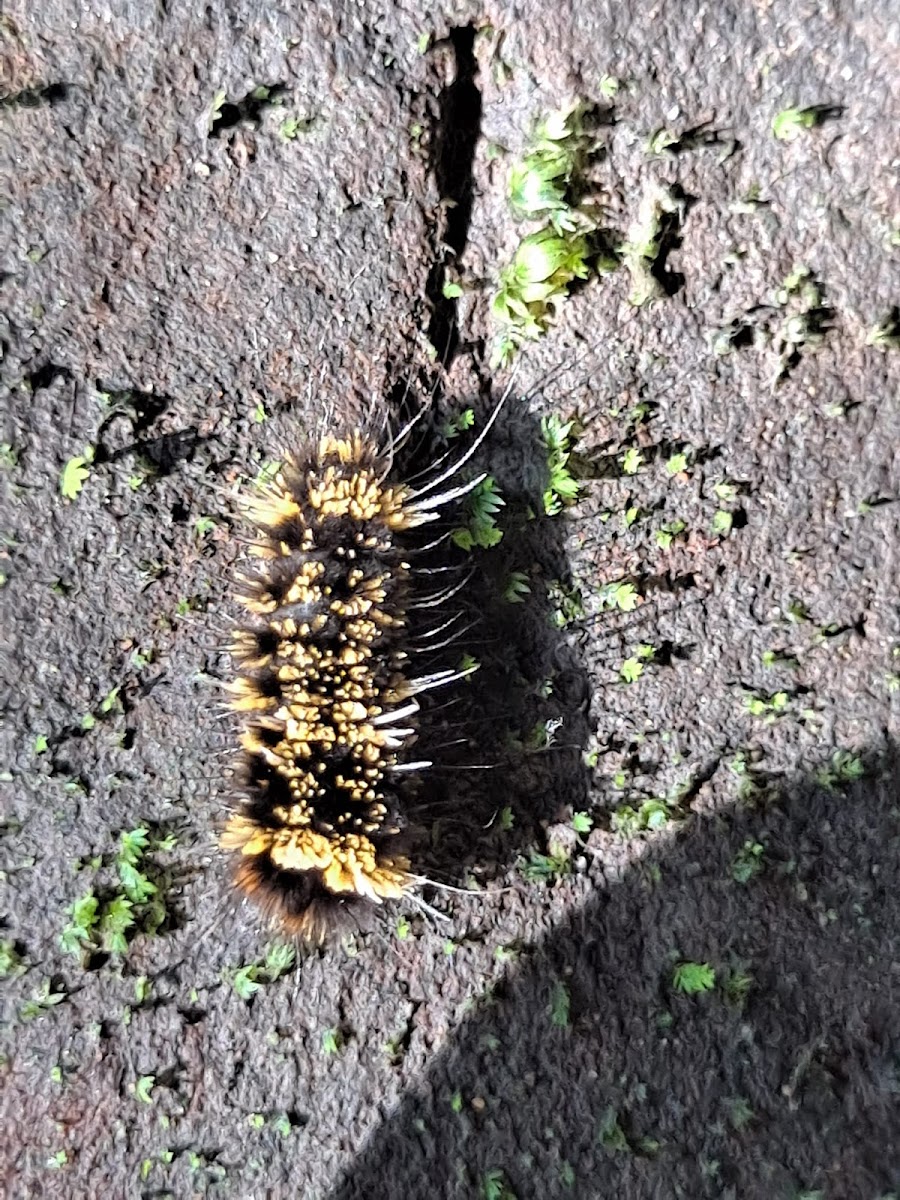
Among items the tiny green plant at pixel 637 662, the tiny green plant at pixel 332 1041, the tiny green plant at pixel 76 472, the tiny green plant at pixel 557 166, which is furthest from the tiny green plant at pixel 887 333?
the tiny green plant at pixel 332 1041

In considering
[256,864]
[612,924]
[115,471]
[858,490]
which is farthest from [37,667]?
[858,490]

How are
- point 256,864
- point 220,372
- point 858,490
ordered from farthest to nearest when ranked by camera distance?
1. point 220,372
2. point 858,490
3. point 256,864

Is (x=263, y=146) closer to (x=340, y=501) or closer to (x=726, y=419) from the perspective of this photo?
(x=340, y=501)

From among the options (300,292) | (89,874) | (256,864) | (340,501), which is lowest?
(89,874)

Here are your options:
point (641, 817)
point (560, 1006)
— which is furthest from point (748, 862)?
point (560, 1006)

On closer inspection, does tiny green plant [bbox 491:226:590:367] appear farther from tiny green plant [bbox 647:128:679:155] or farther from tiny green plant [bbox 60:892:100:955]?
tiny green plant [bbox 60:892:100:955]

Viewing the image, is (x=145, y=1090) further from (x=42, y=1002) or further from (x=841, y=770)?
(x=841, y=770)

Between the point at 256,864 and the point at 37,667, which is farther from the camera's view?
the point at 37,667
